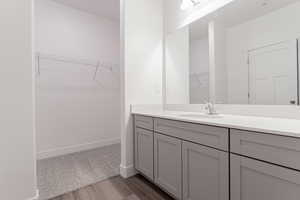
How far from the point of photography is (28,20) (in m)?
1.46

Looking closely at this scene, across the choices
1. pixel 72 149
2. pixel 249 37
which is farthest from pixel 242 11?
pixel 72 149

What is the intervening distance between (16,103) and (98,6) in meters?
2.30

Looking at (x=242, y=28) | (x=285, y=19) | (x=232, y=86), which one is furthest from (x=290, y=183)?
(x=242, y=28)

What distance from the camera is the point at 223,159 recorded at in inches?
39.2

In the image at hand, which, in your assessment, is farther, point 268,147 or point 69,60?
point 69,60

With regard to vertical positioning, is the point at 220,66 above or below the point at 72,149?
above

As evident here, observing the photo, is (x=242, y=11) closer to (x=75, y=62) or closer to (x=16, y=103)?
(x=16, y=103)

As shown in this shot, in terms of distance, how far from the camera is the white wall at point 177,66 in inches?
84.4

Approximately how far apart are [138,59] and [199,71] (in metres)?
0.85

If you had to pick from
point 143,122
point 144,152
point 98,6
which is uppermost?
point 98,6

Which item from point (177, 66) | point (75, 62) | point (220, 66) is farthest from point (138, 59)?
point (75, 62)

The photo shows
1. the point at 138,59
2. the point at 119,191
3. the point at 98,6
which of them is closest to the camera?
the point at 119,191

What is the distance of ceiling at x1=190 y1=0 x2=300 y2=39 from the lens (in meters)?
1.31

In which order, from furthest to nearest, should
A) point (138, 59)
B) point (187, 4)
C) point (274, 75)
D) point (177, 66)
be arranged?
point (177, 66) → point (138, 59) → point (187, 4) → point (274, 75)
